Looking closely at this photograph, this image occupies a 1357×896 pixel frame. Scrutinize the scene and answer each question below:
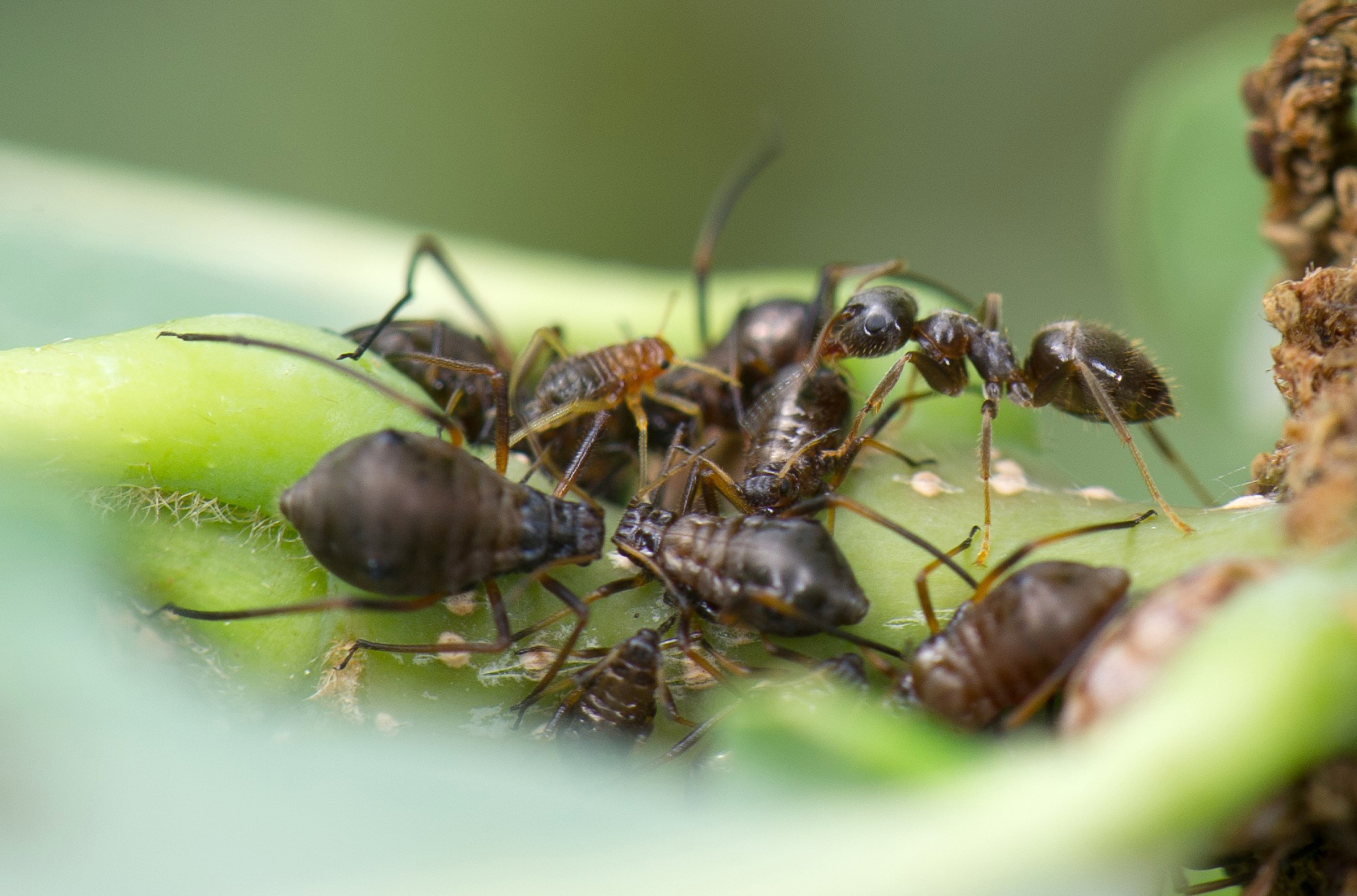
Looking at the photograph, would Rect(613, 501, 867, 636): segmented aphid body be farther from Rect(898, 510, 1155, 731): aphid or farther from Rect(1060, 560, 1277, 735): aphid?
Rect(1060, 560, 1277, 735): aphid

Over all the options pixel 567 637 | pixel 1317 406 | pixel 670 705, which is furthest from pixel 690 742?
pixel 1317 406

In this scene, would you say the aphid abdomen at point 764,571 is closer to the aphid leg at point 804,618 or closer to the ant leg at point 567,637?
the aphid leg at point 804,618

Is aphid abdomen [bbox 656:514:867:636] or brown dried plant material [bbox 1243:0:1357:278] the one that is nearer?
aphid abdomen [bbox 656:514:867:636]

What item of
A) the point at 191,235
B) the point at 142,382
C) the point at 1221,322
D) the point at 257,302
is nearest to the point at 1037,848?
the point at 142,382

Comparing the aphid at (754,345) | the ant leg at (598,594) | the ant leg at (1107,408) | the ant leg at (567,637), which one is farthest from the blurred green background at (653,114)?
the ant leg at (567,637)

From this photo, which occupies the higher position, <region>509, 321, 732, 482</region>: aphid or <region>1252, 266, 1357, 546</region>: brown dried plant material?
<region>1252, 266, 1357, 546</region>: brown dried plant material

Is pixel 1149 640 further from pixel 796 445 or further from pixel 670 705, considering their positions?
pixel 796 445

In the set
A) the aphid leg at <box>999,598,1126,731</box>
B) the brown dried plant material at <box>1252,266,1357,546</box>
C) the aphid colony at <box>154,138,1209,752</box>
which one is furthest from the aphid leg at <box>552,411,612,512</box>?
the brown dried plant material at <box>1252,266,1357,546</box>
